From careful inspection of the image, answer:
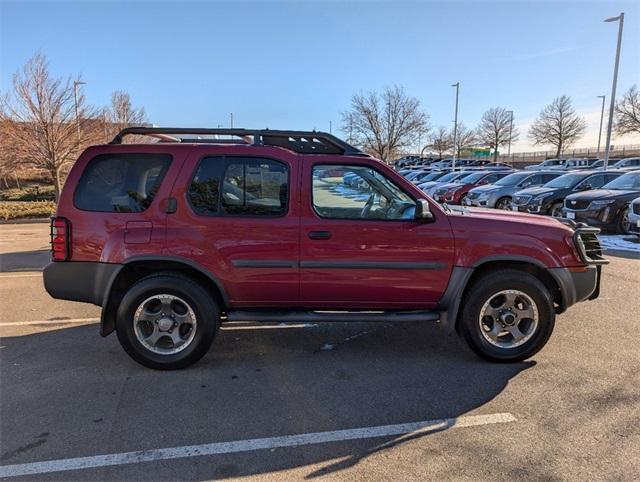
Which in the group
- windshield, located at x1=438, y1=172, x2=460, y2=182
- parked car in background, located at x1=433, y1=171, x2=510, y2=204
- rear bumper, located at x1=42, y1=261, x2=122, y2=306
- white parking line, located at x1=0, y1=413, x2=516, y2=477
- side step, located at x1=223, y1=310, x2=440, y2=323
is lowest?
white parking line, located at x1=0, y1=413, x2=516, y2=477

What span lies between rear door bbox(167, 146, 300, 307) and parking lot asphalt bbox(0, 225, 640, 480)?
844 millimetres

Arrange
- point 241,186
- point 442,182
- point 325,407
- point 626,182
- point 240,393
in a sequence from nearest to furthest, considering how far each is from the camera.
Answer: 1. point 325,407
2. point 240,393
3. point 241,186
4. point 626,182
5. point 442,182

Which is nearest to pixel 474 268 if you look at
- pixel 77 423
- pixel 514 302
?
pixel 514 302

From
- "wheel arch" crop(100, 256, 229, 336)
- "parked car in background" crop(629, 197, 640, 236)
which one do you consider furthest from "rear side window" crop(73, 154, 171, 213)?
"parked car in background" crop(629, 197, 640, 236)

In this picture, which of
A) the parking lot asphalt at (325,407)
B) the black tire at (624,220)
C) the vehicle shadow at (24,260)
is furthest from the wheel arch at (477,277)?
the black tire at (624,220)

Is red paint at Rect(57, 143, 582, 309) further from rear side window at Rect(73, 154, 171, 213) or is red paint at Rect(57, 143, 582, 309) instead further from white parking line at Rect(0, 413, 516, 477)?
white parking line at Rect(0, 413, 516, 477)

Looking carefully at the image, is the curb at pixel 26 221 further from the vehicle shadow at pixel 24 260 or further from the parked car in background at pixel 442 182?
the parked car in background at pixel 442 182

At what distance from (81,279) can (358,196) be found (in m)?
2.49

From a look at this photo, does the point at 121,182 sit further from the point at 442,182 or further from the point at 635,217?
the point at 442,182

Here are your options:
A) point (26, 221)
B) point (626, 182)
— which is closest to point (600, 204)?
point (626, 182)

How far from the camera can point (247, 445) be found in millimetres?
2918

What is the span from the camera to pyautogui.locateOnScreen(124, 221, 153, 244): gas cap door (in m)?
3.87

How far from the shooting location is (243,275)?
3.99 metres

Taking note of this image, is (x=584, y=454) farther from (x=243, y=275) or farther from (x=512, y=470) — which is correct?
(x=243, y=275)
